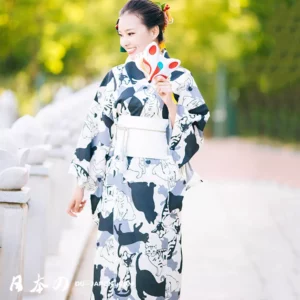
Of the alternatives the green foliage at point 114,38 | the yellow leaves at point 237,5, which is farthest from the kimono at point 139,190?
the yellow leaves at point 237,5

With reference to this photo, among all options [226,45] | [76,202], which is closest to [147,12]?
[76,202]

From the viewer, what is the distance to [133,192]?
4523 millimetres

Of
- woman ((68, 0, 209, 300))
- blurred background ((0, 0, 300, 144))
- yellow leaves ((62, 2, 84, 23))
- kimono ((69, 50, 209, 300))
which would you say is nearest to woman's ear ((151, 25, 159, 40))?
woman ((68, 0, 209, 300))

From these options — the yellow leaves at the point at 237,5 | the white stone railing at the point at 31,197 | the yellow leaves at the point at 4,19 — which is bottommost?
the white stone railing at the point at 31,197

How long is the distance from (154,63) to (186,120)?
40 cm

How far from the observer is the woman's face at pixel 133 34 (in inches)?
181

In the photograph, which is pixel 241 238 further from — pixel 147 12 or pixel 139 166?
pixel 147 12

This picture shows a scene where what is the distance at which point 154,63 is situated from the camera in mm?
4391

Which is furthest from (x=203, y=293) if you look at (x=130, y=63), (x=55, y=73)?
(x=55, y=73)

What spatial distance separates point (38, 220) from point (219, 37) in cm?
2087

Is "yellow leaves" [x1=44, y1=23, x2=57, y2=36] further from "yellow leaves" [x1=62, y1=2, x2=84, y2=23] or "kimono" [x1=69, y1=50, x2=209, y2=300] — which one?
"kimono" [x1=69, y1=50, x2=209, y2=300]

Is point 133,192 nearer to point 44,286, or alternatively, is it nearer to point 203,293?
point 44,286

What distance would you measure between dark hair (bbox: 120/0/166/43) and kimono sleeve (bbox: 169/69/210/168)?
31cm

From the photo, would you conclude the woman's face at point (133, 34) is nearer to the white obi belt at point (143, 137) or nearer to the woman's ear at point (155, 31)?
the woman's ear at point (155, 31)
